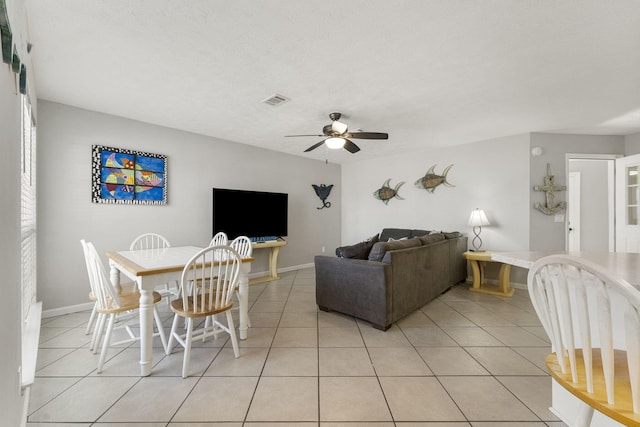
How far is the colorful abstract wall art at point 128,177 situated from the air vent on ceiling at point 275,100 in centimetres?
189

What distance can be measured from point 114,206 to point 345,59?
10.7 feet

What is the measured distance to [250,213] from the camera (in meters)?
4.48

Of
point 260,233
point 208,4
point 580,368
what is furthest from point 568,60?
point 260,233

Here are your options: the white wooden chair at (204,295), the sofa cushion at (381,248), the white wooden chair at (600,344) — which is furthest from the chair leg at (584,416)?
the white wooden chair at (204,295)

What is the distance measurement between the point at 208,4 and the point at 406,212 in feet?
15.4

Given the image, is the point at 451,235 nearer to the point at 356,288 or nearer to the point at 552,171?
the point at 552,171

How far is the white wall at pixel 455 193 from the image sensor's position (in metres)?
4.15

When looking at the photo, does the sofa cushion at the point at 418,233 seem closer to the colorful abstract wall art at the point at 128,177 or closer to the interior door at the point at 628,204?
the interior door at the point at 628,204

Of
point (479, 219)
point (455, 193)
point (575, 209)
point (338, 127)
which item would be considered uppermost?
point (338, 127)

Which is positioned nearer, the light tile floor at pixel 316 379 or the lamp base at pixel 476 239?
the light tile floor at pixel 316 379

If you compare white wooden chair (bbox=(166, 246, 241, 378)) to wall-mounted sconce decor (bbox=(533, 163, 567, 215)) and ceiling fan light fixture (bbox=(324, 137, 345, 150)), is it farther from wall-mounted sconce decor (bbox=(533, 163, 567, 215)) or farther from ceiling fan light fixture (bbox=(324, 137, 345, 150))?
wall-mounted sconce decor (bbox=(533, 163, 567, 215))

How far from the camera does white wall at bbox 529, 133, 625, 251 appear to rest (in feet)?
13.2

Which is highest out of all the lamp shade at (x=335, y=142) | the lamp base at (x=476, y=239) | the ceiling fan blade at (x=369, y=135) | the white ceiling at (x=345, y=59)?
the white ceiling at (x=345, y=59)

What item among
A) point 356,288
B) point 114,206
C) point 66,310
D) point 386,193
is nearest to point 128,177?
point 114,206
